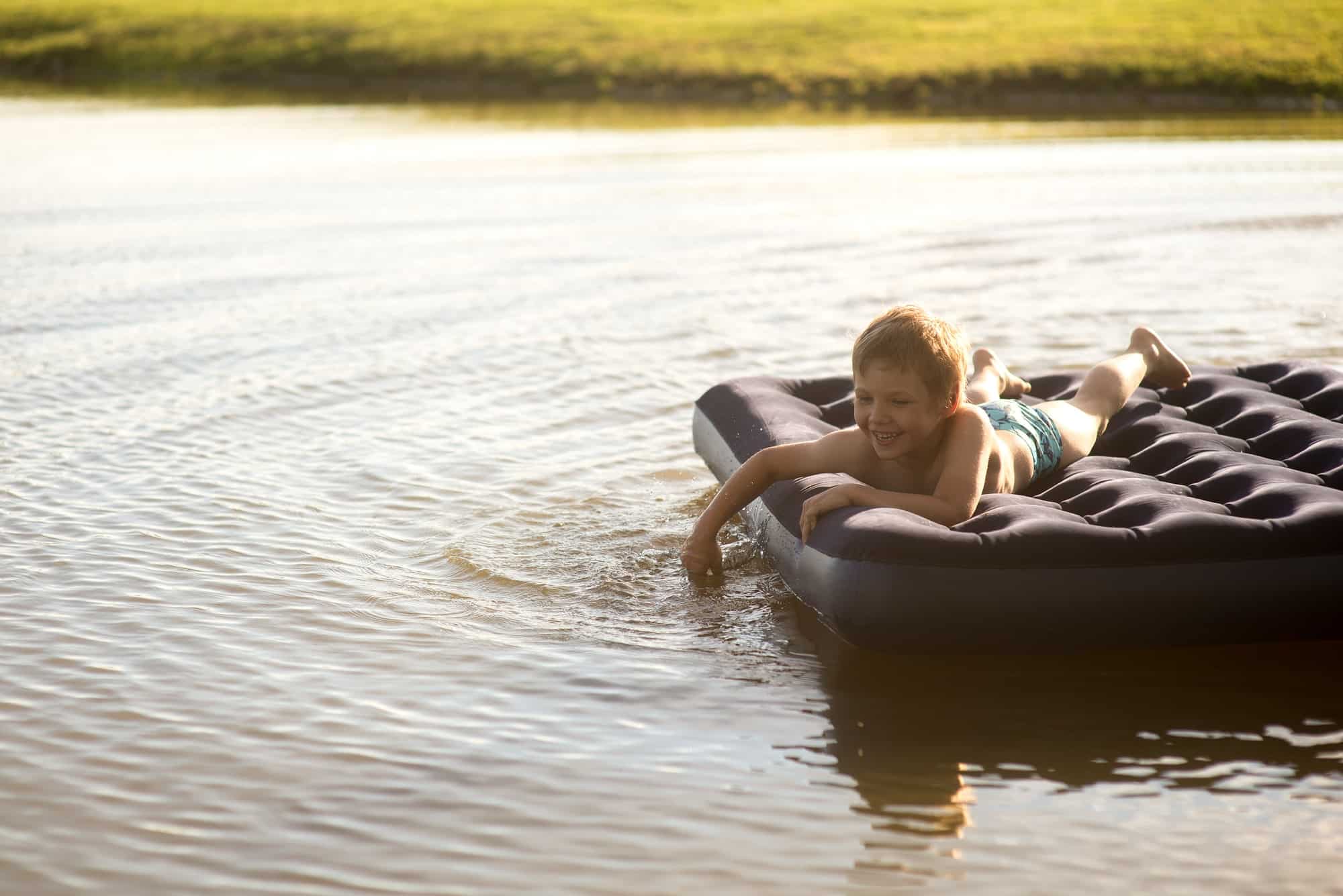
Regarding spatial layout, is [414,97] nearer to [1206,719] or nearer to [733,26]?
[733,26]

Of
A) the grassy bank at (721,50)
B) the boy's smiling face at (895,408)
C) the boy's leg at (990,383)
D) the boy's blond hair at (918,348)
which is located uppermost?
the grassy bank at (721,50)

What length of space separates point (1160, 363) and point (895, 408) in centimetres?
211

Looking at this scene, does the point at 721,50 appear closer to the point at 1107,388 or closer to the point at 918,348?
the point at 1107,388

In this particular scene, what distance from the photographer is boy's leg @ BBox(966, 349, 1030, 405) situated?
626 centimetres

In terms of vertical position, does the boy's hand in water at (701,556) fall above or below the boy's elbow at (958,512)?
below

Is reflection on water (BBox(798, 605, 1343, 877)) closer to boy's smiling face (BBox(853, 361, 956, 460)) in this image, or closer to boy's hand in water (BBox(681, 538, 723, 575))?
boy's hand in water (BBox(681, 538, 723, 575))

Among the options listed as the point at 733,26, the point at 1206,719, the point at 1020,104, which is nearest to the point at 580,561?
the point at 1206,719

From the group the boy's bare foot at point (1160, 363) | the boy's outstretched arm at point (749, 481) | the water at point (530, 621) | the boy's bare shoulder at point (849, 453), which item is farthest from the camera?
the boy's bare foot at point (1160, 363)

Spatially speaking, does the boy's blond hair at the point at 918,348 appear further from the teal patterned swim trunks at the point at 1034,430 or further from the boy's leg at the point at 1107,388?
the boy's leg at the point at 1107,388

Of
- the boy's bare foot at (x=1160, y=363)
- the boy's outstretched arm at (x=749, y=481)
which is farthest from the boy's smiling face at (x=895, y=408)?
the boy's bare foot at (x=1160, y=363)

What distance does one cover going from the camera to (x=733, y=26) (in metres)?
43.1

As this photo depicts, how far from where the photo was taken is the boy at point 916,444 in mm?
5113

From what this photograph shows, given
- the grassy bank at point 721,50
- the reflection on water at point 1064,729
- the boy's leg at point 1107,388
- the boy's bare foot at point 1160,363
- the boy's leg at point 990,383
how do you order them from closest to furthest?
the reflection on water at point 1064,729 → the boy's leg at point 1107,388 → the boy's leg at point 990,383 → the boy's bare foot at point 1160,363 → the grassy bank at point 721,50

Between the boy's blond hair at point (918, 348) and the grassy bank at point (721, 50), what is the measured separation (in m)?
27.6
